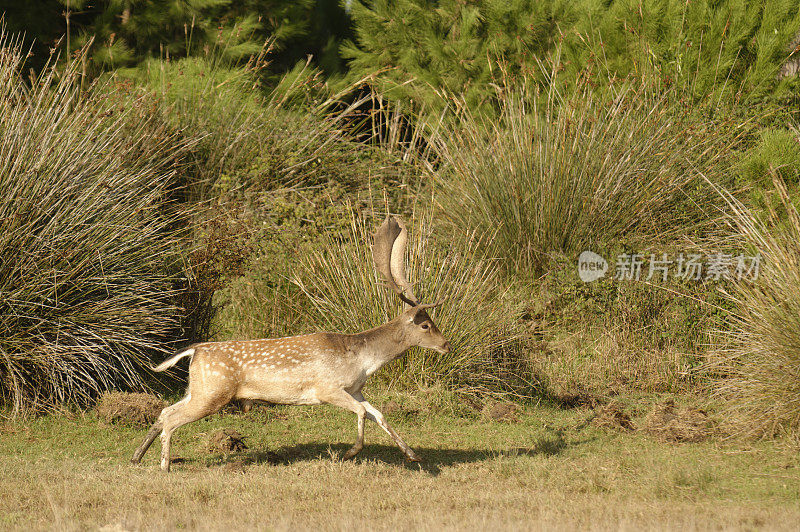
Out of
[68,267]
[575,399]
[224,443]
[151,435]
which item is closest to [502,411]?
[575,399]

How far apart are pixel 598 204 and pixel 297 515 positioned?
5854 millimetres

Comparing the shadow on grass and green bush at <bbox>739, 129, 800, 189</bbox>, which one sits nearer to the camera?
the shadow on grass

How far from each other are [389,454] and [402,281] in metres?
1.40

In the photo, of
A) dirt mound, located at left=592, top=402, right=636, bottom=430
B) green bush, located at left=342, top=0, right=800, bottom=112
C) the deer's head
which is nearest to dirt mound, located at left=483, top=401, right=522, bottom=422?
dirt mound, located at left=592, top=402, right=636, bottom=430

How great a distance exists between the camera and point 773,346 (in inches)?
287

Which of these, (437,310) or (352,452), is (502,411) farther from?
(352,452)

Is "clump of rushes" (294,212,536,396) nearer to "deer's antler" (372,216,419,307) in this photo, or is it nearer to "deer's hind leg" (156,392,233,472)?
"deer's antler" (372,216,419,307)

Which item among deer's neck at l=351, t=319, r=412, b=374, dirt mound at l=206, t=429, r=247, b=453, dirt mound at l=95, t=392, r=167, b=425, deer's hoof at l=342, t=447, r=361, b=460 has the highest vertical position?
deer's neck at l=351, t=319, r=412, b=374

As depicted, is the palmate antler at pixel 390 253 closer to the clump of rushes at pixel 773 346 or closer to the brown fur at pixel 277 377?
the brown fur at pixel 277 377

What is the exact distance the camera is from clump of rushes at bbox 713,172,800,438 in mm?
7145

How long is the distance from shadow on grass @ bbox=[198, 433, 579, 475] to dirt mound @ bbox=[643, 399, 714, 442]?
743 millimetres

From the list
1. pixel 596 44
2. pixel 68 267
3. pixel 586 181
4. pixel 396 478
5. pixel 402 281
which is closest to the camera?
pixel 396 478

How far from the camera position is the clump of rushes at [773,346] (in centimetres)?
714

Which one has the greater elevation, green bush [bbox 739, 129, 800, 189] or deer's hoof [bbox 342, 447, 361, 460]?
green bush [bbox 739, 129, 800, 189]
